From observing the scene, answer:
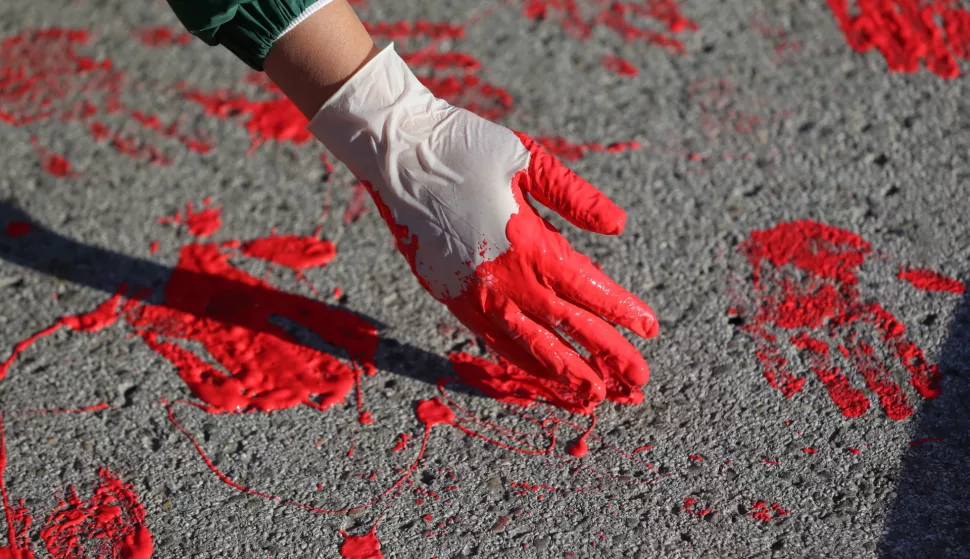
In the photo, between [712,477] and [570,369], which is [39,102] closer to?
[570,369]

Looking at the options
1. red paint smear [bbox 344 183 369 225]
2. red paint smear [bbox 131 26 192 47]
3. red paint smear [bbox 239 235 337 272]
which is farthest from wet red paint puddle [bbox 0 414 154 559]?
red paint smear [bbox 131 26 192 47]

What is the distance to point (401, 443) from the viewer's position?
84.3 inches

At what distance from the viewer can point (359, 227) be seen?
2715 millimetres

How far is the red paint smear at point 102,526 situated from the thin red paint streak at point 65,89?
1.27 meters

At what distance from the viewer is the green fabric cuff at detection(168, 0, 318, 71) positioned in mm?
1883

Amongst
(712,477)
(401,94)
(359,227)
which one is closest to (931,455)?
(712,477)

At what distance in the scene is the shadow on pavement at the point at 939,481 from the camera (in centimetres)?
188

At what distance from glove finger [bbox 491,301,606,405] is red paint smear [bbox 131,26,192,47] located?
204 centimetres

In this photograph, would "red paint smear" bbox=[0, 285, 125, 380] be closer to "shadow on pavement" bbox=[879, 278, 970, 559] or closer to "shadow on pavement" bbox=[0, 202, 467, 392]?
"shadow on pavement" bbox=[0, 202, 467, 392]

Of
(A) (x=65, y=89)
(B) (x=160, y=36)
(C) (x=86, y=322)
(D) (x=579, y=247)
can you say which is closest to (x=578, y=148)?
(D) (x=579, y=247)

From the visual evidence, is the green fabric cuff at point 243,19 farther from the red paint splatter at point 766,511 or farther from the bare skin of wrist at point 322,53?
the red paint splatter at point 766,511

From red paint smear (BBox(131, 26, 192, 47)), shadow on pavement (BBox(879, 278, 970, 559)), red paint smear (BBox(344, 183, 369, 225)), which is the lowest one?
shadow on pavement (BBox(879, 278, 970, 559))

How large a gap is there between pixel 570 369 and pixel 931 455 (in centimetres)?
85

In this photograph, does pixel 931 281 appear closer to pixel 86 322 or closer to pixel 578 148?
pixel 578 148
